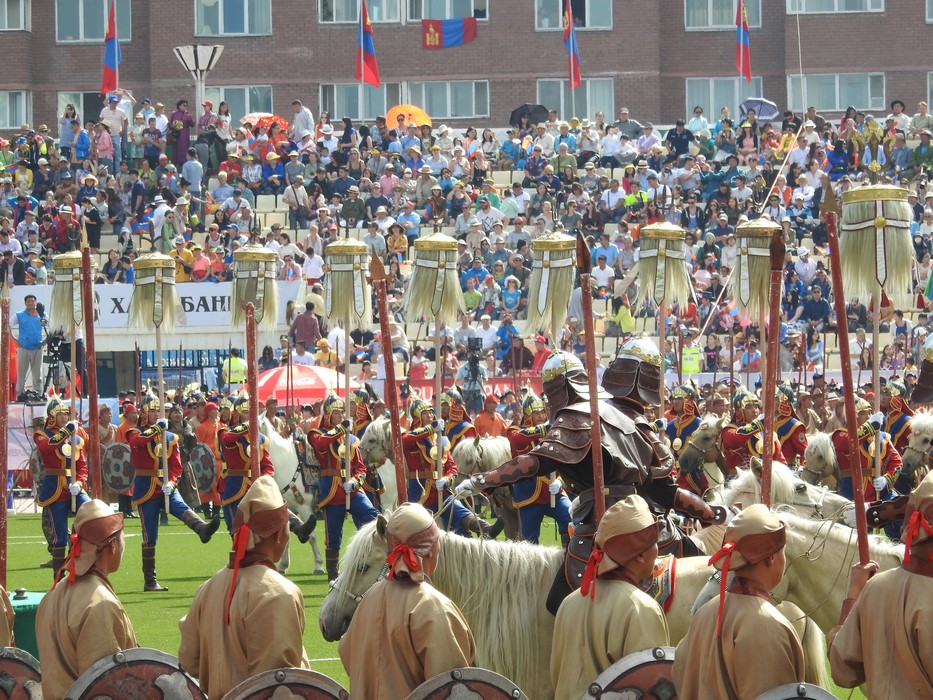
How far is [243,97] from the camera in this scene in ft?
140

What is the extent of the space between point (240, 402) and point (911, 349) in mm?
10739

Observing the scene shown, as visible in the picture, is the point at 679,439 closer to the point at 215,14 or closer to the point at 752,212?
the point at 752,212

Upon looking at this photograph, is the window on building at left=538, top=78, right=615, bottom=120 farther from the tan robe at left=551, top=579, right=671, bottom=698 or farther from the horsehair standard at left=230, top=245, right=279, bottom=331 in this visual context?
the tan robe at left=551, top=579, right=671, bottom=698

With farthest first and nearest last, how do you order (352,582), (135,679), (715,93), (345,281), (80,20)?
(80,20) < (715,93) < (345,281) < (352,582) < (135,679)

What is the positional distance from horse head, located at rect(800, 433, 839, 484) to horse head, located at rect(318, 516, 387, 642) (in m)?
8.62

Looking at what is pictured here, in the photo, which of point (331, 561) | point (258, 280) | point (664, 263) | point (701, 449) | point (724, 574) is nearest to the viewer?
point (724, 574)

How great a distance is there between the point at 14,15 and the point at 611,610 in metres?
40.1

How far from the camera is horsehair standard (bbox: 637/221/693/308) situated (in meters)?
17.1

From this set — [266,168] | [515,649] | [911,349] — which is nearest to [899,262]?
[515,649]

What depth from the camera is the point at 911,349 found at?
79.9ft

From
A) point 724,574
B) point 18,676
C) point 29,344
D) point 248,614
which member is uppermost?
point 29,344

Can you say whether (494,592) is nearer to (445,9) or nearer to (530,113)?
(530,113)

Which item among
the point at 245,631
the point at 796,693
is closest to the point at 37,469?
the point at 245,631

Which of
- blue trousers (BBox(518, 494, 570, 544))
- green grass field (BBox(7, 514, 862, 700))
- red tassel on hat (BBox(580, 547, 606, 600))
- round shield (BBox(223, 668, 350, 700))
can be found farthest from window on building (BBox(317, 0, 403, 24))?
red tassel on hat (BBox(580, 547, 606, 600))
